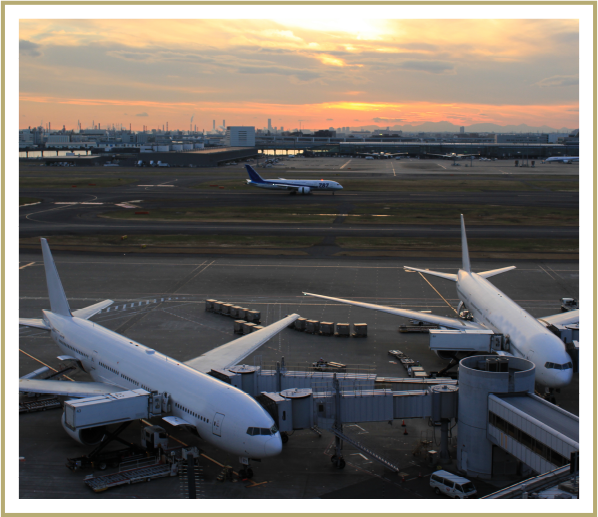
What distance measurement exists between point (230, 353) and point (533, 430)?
23.2m

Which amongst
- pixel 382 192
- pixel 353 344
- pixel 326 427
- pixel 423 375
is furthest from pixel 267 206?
pixel 326 427

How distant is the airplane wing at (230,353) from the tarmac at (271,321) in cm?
324

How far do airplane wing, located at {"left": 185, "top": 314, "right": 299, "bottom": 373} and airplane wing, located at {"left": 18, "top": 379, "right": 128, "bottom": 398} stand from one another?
6035 millimetres

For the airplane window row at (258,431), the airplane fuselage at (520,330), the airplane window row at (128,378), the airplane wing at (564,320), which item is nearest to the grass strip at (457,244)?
the airplane fuselage at (520,330)

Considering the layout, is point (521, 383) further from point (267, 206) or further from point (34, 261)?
point (267, 206)

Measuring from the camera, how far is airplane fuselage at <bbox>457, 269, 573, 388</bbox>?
39.6m

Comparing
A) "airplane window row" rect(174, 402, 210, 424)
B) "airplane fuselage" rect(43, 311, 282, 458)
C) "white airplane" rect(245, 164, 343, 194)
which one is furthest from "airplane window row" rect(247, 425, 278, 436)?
"white airplane" rect(245, 164, 343, 194)

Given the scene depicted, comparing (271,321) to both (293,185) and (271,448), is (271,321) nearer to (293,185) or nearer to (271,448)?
(271,448)

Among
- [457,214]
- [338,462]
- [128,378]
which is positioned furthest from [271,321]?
[457,214]

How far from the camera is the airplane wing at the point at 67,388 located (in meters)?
38.1

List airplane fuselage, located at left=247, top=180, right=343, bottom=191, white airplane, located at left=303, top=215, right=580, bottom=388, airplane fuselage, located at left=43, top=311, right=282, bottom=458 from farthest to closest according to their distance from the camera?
airplane fuselage, located at left=247, top=180, right=343, bottom=191
white airplane, located at left=303, top=215, right=580, bottom=388
airplane fuselage, located at left=43, top=311, right=282, bottom=458

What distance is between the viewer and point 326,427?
35562 millimetres

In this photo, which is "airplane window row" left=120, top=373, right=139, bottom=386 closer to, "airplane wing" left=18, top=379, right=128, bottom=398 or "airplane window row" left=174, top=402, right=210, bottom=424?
"airplane wing" left=18, top=379, right=128, bottom=398

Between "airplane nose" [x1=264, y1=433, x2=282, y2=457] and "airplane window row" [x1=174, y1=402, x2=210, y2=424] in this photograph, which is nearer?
"airplane nose" [x1=264, y1=433, x2=282, y2=457]
